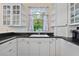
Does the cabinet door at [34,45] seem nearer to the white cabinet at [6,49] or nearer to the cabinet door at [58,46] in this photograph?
the cabinet door at [58,46]

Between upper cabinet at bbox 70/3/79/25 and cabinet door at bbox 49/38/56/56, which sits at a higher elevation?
upper cabinet at bbox 70/3/79/25

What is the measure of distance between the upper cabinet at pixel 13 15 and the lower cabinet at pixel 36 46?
2.47 metres

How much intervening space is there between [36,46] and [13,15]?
2.83 metres

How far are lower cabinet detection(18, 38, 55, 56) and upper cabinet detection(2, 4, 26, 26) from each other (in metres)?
2.47

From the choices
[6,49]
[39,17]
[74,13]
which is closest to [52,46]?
[74,13]

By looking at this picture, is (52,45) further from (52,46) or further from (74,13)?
(74,13)

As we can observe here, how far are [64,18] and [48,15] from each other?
7.97 ft

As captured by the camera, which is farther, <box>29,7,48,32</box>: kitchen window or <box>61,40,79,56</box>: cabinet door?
<box>29,7,48,32</box>: kitchen window

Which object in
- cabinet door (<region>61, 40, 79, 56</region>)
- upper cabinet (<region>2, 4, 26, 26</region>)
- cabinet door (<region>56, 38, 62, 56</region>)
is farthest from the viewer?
upper cabinet (<region>2, 4, 26, 26</region>)

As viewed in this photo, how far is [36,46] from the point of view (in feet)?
11.2

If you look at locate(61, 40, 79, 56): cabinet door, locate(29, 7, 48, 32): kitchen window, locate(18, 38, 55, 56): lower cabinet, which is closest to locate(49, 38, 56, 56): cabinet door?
locate(18, 38, 55, 56): lower cabinet

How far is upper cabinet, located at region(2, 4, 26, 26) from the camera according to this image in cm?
580

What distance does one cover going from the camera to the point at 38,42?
3424 mm

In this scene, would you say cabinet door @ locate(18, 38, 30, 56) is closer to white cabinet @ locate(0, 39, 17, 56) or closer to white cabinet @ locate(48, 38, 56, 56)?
white cabinet @ locate(48, 38, 56, 56)
